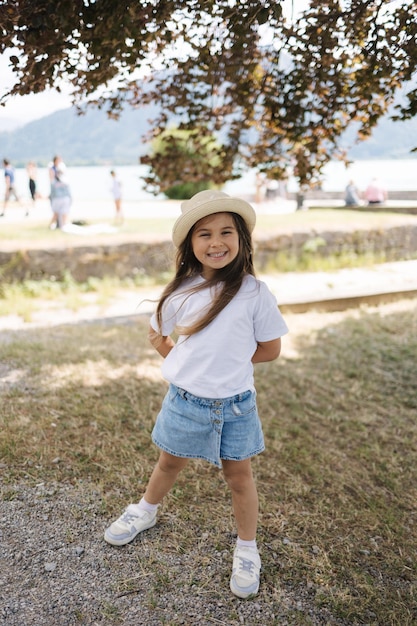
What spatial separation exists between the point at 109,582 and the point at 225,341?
1.05 m

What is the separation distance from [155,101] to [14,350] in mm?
2389

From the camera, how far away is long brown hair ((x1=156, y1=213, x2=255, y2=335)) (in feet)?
7.02

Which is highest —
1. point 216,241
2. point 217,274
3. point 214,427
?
point 216,241

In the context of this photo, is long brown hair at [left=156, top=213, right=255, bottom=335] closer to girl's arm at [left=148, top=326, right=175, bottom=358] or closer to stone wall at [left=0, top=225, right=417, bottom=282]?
girl's arm at [left=148, top=326, right=175, bottom=358]

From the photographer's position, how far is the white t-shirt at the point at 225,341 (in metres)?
2.12

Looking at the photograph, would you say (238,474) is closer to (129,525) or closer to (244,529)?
(244,529)

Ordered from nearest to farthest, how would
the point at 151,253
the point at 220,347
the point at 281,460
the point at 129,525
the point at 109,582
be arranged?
the point at 220,347 < the point at 109,582 < the point at 129,525 < the point at 281,460 < the point at 151,253

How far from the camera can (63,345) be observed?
512 centimetres

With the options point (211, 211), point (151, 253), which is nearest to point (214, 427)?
point (211, 211)

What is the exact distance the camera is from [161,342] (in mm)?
2396

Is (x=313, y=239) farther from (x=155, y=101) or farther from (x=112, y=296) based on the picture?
(x=155, y=101)

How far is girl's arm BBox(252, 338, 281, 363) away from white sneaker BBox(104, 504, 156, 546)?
2.89 feet

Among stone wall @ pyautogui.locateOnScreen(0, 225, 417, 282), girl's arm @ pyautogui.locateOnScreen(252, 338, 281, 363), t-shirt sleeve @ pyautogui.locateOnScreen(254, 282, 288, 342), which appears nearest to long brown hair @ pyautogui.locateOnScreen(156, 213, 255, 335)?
t-shirt sleeve @ pyautogui.locateOnScreen(254, 282, 288, 342)

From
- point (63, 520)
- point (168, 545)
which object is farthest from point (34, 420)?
point (168, 545)
